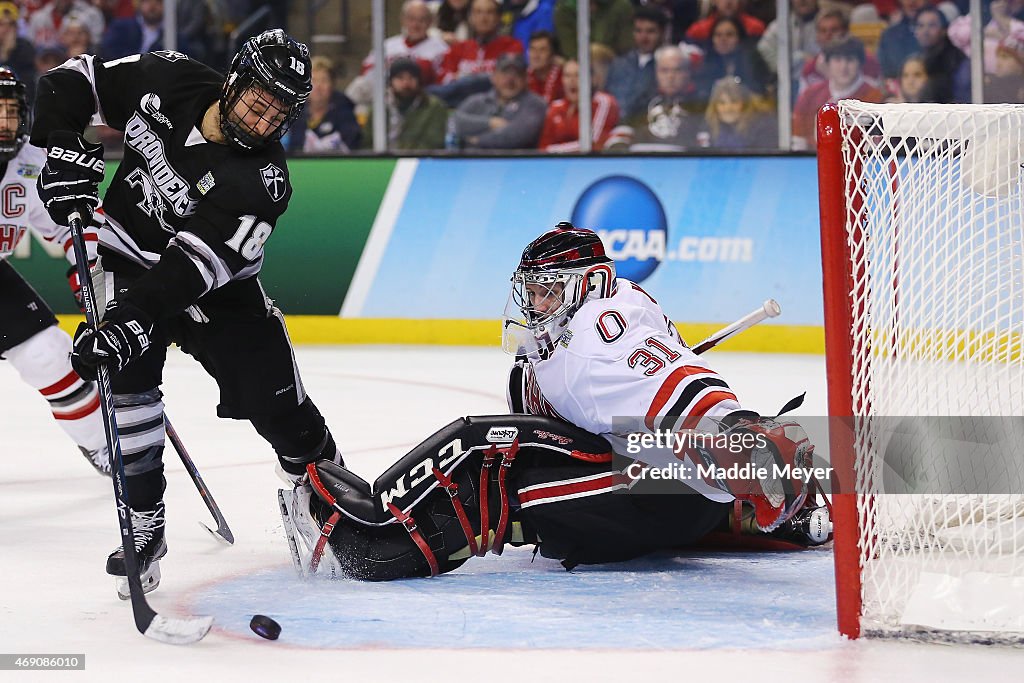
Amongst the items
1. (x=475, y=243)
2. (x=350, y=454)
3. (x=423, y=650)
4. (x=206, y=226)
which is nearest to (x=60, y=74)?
(x=206, y=226)

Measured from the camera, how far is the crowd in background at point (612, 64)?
681 centimetres

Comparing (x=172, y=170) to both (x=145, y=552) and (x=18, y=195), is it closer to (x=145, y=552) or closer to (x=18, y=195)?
(x=145, y=552)

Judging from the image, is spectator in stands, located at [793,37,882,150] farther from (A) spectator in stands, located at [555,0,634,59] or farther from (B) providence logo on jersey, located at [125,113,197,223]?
(B) providence logo on jersey, located at [125,113,197,223]

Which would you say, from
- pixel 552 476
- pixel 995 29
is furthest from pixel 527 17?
pixel 552 476

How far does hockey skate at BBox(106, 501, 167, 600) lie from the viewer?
8.55ft

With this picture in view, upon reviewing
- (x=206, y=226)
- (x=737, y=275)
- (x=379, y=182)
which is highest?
(x=206, y=226)

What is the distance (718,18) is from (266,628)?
17.3 ft

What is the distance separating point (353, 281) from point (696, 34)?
1.99 metres

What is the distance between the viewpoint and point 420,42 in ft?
24.1

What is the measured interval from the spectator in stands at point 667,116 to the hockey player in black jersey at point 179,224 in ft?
14.5

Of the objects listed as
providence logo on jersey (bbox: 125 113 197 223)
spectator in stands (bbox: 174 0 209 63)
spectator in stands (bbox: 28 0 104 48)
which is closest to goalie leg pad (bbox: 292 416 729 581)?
providence logo on jersey (bbox: 125 113 197 223)

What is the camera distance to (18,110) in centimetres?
363

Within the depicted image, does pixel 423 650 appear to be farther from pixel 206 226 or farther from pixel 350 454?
pixel 350 454

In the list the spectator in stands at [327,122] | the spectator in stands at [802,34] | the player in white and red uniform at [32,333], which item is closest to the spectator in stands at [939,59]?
the spectator in stands at [802,34]
